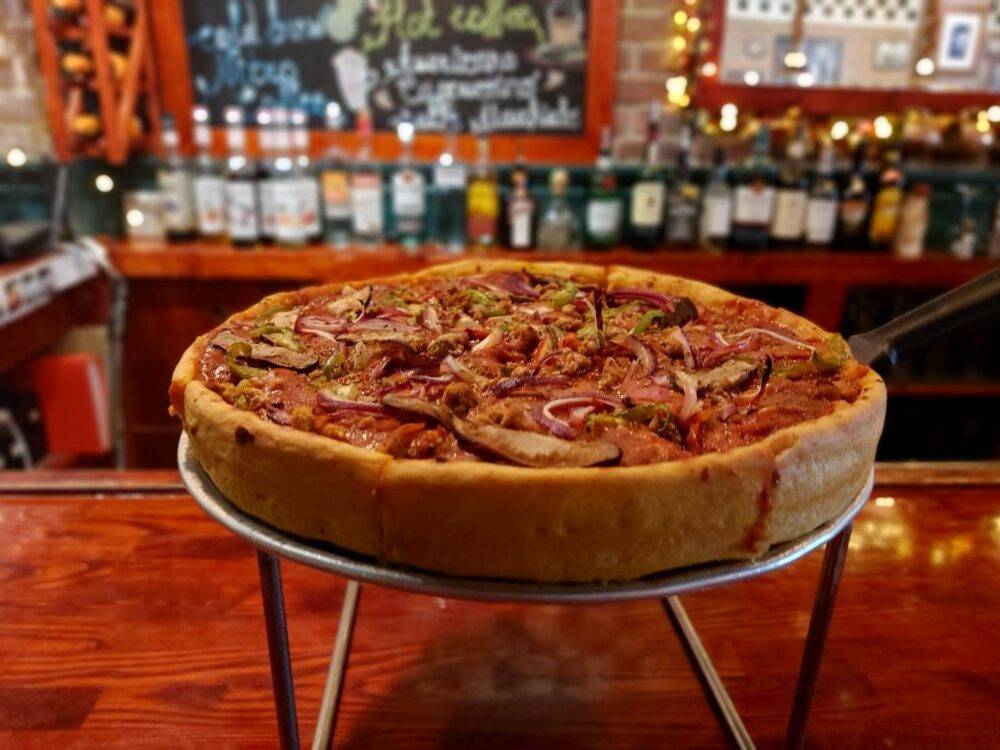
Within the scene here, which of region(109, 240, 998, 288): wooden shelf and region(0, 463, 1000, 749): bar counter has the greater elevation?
region(109, 240, 998, 288): wooden shelf

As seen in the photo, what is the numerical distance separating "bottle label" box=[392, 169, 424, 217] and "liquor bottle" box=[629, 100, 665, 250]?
97 centimetres

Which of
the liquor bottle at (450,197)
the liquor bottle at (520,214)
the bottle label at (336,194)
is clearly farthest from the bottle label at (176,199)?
the liquor bottle at (520,214)

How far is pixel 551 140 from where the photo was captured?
3758 millimetres

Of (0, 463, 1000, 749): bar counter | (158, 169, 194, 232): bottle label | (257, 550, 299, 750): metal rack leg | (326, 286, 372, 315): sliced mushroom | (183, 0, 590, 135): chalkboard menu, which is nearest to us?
(257, 550, 299, 750): metal rack leg

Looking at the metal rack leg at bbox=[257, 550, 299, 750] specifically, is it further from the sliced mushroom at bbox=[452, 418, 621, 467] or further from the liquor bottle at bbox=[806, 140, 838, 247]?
the liquor bottle at bbox=[806, 140, 838, 247]

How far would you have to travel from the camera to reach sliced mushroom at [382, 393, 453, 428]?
958mm

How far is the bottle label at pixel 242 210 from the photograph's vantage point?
3424 millimetres

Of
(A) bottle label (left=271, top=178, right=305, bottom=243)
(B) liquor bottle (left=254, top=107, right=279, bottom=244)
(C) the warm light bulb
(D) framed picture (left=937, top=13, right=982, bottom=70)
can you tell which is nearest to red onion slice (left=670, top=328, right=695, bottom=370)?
(A) bottle label (left=271, top=178, right=305, bottom=243)

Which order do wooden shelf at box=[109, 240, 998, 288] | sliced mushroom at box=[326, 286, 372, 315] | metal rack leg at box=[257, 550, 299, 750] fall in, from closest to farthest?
metal rack leg at box=[257, 550, 299, 750] → sliced mushroom at box=[326, 286, 372, 315] → wooden shelf at box=[109, 240, 998, 288]

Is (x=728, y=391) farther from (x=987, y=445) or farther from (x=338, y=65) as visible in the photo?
(x=987, y=445)

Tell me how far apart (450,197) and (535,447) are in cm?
311

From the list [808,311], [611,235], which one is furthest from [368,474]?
[808,311]

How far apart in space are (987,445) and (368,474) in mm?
4073

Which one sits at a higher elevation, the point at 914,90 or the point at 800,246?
the point at 914,90
